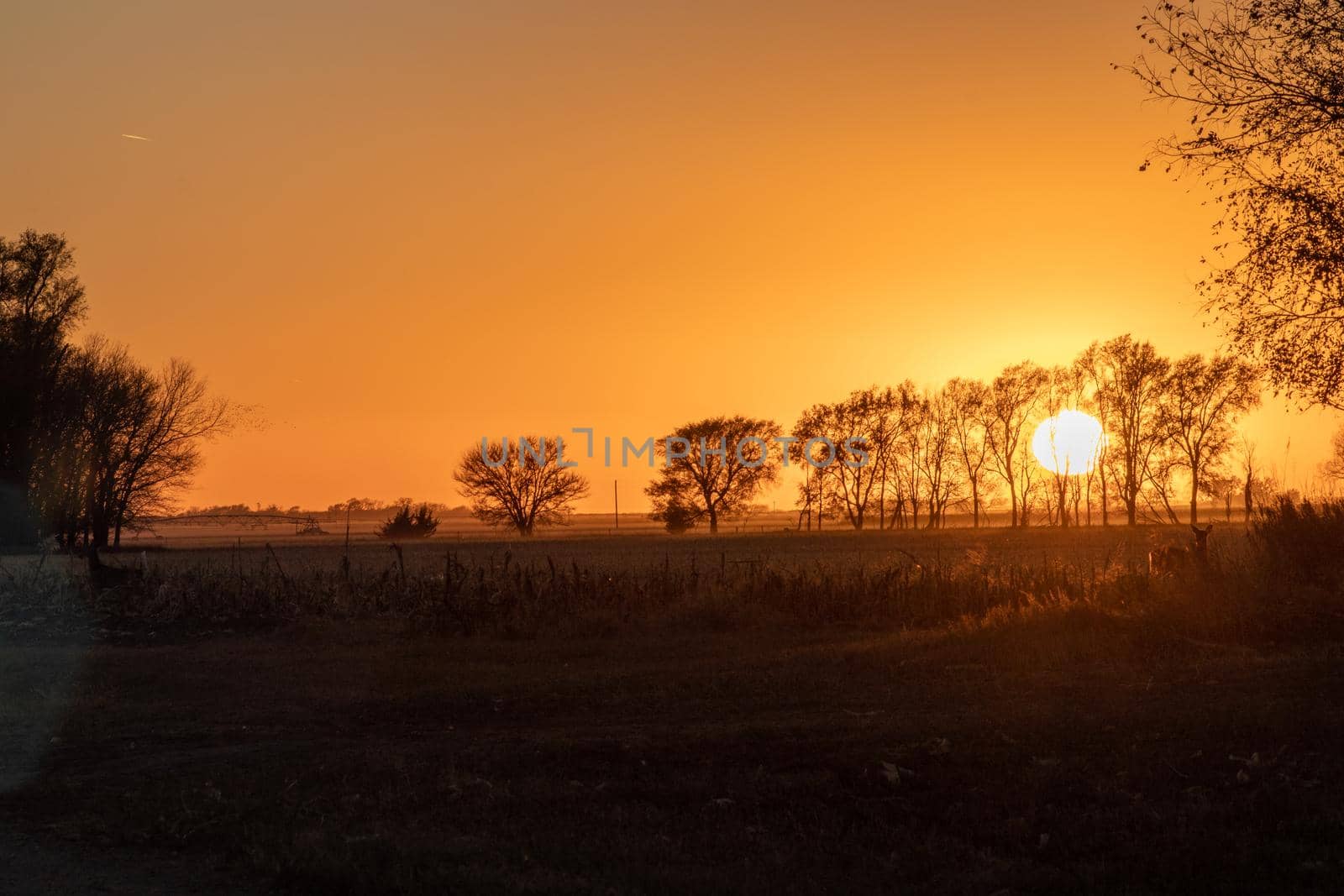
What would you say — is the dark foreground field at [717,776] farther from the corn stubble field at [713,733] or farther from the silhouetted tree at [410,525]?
the silhouetted tree at [410,525]

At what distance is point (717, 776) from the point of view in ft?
30.8

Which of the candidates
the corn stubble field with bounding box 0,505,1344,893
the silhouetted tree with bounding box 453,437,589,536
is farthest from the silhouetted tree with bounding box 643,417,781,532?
the corn stubble field with bounding box 0,505,1344,893

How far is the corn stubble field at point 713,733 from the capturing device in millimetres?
7613

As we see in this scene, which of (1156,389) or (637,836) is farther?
(1156,389)

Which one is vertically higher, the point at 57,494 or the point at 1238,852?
the point at 57,494

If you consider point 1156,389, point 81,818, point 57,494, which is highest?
point 1156,389

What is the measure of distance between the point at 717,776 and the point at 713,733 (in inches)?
54.4

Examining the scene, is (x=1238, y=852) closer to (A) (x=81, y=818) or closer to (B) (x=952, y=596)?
(A) (x=81, y=818)

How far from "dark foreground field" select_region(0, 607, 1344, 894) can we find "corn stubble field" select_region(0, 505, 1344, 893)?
4 cm

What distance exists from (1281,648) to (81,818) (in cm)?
1384

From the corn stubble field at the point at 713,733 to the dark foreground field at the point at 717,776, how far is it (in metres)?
0.04

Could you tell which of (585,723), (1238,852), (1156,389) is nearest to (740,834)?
(1238,852)

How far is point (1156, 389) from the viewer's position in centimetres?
8031

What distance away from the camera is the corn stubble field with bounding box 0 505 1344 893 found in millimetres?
7613
